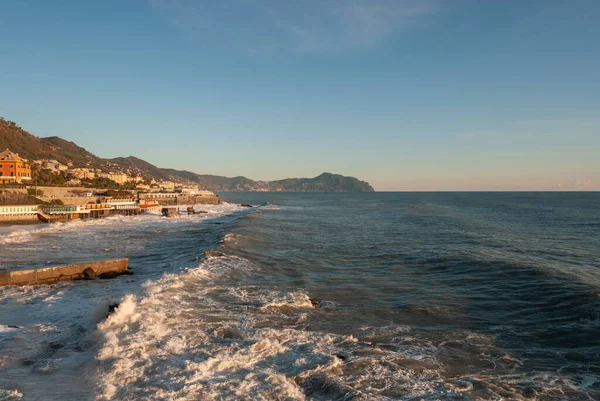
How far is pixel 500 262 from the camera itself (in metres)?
27.8

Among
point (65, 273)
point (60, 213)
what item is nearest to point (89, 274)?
point (65, 273)

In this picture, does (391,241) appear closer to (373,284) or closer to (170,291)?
(373,284)

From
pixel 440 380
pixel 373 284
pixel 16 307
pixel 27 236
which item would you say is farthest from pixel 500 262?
pixel 27 236

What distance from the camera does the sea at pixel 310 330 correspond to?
1060 cm

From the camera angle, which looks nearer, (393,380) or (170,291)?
(393,380)

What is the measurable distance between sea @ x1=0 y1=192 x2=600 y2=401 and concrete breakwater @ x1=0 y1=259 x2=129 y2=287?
3.17ft

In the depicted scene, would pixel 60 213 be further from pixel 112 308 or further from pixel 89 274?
pixel 112 308

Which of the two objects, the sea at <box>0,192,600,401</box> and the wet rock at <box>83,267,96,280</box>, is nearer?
the sea at <box>0,192,600,401</box>

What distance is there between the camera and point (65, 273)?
77.2 feet

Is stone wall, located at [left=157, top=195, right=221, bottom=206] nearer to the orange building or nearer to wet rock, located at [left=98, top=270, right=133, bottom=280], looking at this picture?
the orange building

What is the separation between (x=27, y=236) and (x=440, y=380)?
4774 cm

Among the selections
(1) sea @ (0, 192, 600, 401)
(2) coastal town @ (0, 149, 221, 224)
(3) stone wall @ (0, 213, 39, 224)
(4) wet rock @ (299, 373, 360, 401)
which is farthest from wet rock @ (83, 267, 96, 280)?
(2) coastal town @ (0, 149, 221, 224)

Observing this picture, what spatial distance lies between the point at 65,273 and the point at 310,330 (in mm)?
17283

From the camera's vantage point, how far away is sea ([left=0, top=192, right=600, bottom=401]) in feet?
34.8
